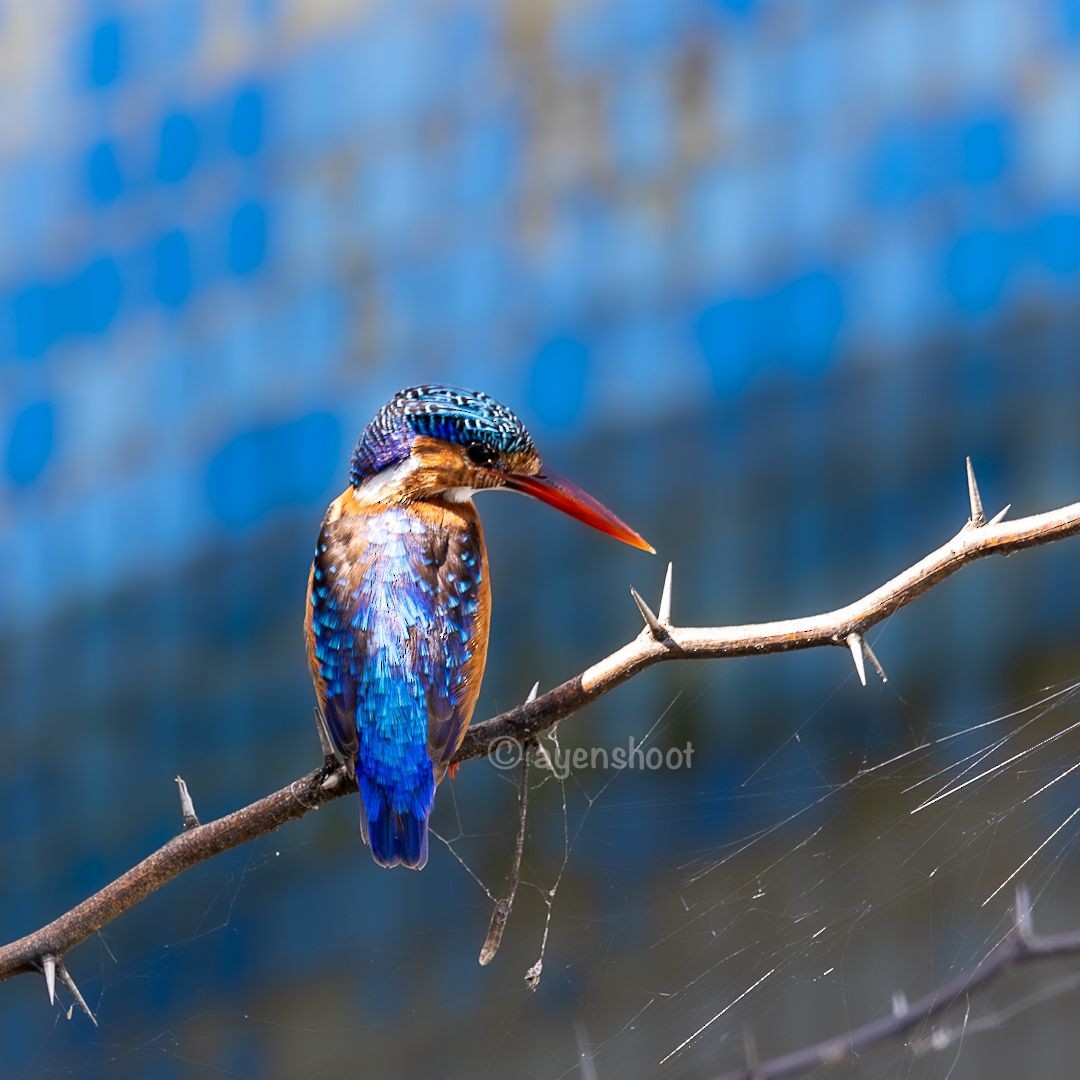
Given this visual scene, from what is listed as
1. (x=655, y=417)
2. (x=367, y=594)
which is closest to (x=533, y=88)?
(x=655, y=417)

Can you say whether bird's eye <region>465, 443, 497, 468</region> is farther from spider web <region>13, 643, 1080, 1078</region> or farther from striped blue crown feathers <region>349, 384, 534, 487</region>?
spider web <region>13, 643, 1080, 1078</region>

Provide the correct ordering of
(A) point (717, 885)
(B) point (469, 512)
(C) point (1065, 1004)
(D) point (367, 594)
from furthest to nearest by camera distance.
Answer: (C) point (1065, 1004) → (A) point (717, 885) → (B) point (469, 512) → (D) point (367, 594)

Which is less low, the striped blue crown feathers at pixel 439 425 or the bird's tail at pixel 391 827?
the striped blue crown feathers at pixel 439 425

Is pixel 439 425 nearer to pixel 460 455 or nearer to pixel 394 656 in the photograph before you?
pixel 460 455

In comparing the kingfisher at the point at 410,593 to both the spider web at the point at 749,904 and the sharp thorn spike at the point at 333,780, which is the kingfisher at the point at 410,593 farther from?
the spider web at the point at 749,904

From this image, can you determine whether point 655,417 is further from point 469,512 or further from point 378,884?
point 469,512

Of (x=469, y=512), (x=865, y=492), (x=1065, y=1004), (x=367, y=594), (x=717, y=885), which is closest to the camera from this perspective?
(x=367, y=594)

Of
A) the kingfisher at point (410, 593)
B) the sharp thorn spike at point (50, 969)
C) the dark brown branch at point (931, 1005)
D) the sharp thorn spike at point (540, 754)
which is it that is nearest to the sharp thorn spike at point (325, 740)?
the kingfisher at point (410, 593)
